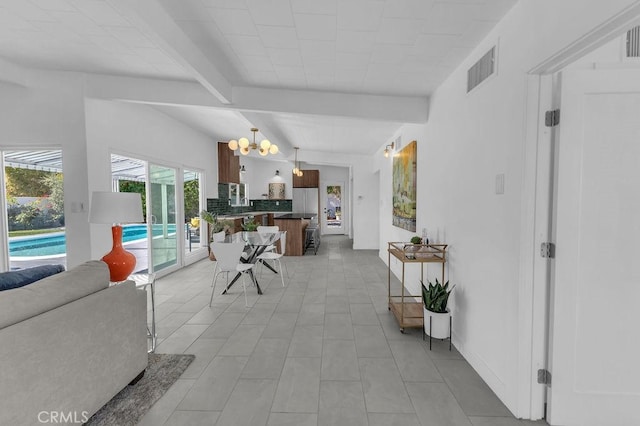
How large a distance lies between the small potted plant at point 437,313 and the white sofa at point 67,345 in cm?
244

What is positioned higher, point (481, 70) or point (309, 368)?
point (481, 70)

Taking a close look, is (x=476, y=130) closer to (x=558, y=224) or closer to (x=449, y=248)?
(x=558, y=224)

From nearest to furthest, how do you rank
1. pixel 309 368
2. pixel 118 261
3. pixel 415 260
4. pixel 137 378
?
pixel 137 378
pixel 309 368
pixel 118 261
pixel 415 260

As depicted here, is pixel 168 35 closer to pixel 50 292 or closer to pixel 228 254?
pixel 50 292

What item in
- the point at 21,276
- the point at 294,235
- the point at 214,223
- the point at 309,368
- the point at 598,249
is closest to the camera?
the point at 598,249

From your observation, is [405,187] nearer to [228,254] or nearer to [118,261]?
[228,254]

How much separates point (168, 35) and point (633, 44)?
3.04 meters

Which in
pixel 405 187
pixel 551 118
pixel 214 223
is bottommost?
pixel 214 223

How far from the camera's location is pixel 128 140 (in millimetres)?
4215

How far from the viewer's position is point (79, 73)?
11.7ft

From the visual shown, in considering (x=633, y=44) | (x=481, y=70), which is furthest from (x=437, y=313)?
(x=633, y=44)

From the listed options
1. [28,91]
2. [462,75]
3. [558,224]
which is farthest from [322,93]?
[28,91]

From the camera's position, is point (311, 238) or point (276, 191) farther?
point (276, 191)

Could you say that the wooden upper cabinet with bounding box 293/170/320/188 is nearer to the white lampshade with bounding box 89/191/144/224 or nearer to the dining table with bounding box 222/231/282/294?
the dining table with bounding box 222/231/282/294
